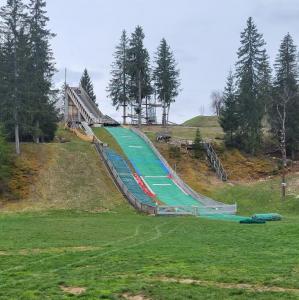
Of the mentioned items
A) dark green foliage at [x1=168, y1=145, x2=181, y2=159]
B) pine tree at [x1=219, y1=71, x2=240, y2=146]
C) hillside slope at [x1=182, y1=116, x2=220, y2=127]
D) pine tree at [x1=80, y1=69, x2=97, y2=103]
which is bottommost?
dark green foliage at [x1=168, y1=145, x2=181, y2=159]

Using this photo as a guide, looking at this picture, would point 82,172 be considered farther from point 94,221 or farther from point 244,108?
point 244,108

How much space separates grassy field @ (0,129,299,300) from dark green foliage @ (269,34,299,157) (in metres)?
17.2

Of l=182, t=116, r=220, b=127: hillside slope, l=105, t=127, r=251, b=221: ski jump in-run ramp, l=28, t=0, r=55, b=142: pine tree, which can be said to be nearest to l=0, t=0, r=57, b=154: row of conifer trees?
l=28, t=0, r=55, b=142: pine tree

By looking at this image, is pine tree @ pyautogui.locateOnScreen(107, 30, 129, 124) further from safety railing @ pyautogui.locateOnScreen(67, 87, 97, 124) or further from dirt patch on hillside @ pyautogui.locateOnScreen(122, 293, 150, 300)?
dirt patch on hillside @ pyautogui.locateOnScreen(122, 293, 150, 300)

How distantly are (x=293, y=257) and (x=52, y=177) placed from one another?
99.7 ft

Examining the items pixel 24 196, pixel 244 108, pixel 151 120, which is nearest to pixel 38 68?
pixel 24 196

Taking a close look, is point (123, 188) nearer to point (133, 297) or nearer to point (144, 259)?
point (144, 259)

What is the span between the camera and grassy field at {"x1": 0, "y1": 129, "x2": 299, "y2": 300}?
38.1ft

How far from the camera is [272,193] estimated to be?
142 feet

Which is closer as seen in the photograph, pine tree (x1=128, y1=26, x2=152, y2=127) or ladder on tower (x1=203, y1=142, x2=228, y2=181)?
ladder on tower (x1=203, y1=142, x2=228, y2=181)

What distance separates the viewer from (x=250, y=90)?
190 ft

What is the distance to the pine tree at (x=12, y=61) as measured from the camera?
145ft

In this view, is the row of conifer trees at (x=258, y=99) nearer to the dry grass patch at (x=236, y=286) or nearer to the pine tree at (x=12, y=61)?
the pine tree at (x=12, y=61)

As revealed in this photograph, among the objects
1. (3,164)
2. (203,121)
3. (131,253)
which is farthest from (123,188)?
(203,121)
